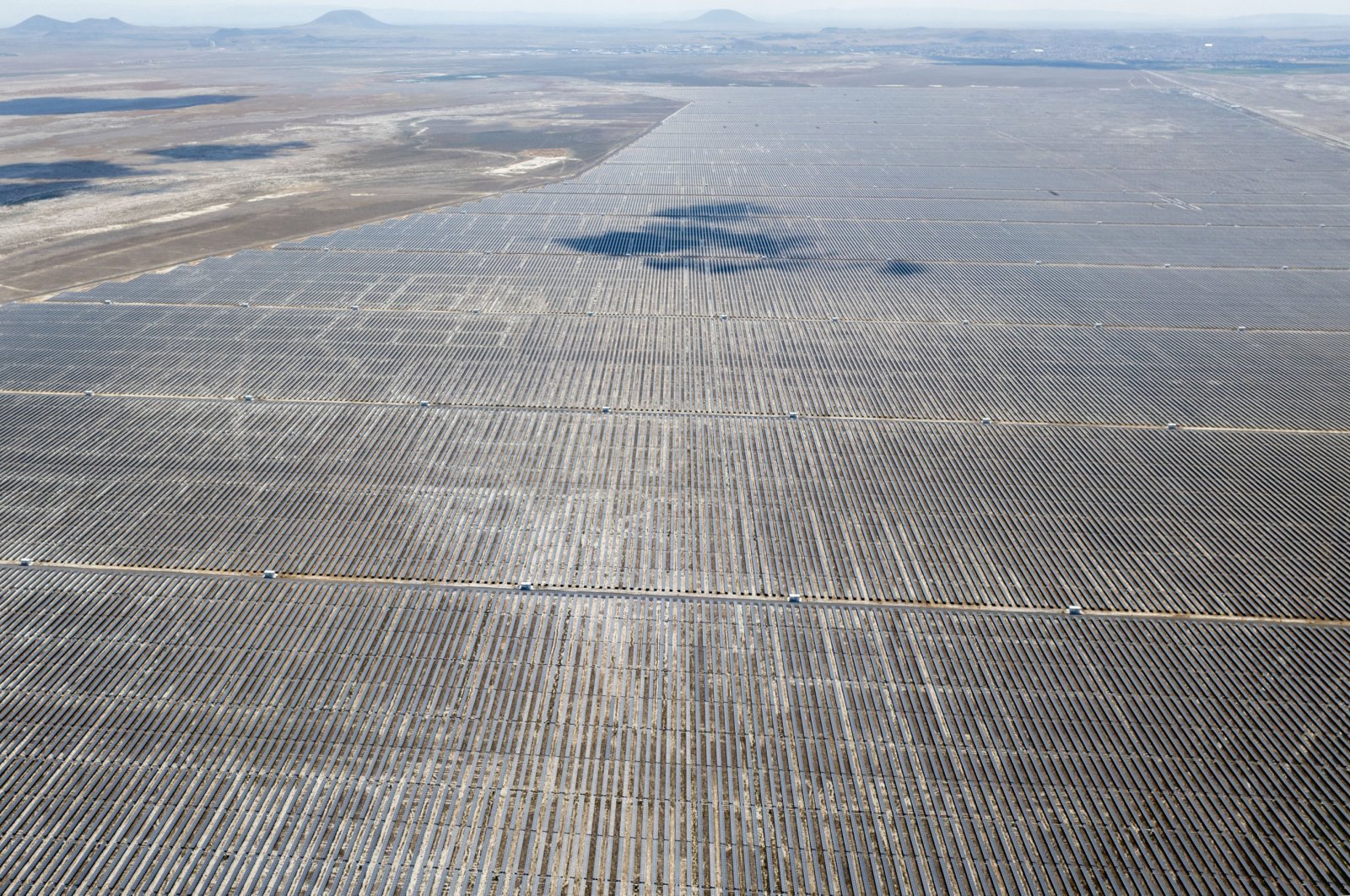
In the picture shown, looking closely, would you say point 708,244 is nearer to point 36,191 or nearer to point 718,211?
point 718,211

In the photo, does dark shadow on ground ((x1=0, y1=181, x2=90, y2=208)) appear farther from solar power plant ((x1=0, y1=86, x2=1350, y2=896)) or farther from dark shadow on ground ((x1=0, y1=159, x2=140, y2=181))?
solar power plant ((x1=0, y1=86, x2=1350, y2=896))

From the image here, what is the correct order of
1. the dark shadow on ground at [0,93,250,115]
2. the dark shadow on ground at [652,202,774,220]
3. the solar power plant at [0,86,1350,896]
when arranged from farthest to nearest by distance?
1. the dark shadow on ground at [0,93,250,115]
2. the dark shadow on ground at [652,202,774,220]
3. the solar power plant at [0,86,1350,896]

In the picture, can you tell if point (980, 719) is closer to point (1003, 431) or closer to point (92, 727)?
point (1003, 431)

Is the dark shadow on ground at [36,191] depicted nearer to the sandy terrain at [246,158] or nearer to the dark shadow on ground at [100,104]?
the sandy terrain at [246,158]

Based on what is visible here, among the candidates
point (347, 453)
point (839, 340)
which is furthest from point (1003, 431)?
point (347, 453)

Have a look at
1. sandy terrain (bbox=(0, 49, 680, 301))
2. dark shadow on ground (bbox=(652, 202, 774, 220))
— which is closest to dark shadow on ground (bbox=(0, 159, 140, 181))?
sandy terrain (bbox=(0, 49, 680, 301))

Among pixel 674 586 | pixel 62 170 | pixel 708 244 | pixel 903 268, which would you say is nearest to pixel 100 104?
pixel 62 170
